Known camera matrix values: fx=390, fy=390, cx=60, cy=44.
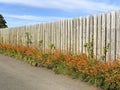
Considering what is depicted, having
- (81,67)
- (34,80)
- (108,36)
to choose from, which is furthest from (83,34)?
(34,80)

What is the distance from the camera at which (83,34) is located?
13.7 m

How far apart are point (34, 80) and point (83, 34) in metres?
2.85

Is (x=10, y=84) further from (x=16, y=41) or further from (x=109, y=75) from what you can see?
(x=16, y=41)

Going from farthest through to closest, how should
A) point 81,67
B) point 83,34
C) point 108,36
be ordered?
point 83,34, point 108,36, point 81,67

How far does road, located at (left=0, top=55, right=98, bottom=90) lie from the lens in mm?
10656

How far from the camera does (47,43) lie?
1706 centimetres

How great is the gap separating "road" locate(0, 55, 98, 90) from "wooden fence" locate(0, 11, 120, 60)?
1.41m

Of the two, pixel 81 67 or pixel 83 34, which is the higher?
pixel 83 34

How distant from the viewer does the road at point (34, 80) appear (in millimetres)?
10656

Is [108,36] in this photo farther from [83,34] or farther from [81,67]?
Result: [83,34]

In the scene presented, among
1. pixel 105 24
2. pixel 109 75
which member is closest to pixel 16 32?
pixel 105 24

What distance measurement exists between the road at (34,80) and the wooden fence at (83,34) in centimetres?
141

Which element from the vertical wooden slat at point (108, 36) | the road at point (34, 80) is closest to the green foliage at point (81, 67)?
the road at point (34, 80)

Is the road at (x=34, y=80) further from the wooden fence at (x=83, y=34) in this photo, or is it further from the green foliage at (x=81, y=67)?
the wooden fence at (x=83, y=34)
